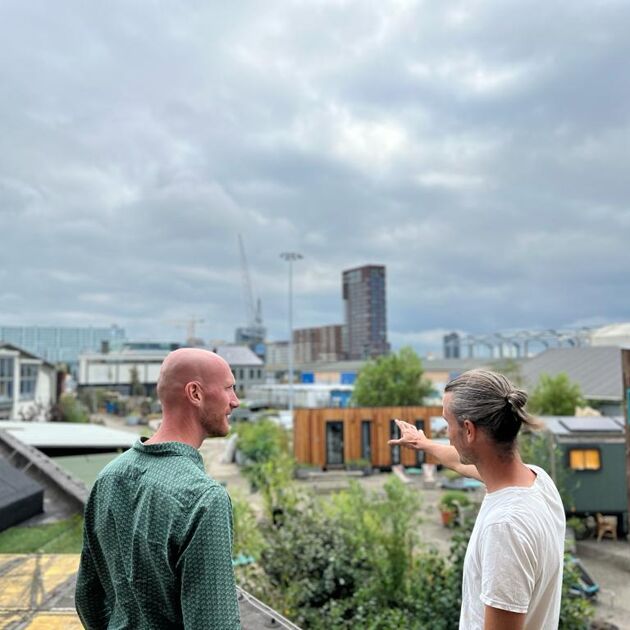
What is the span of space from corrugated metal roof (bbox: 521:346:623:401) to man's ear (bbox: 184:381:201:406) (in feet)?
99.7

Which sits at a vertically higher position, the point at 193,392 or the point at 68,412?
the point at 193,392

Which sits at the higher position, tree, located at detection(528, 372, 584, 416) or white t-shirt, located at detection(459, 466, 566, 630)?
white t-shirt, located at detection(459, 466, 566, 630)

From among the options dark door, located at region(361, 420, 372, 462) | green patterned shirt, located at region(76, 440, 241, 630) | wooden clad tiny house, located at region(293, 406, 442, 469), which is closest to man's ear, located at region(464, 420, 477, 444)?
green patterned shirt, located at region(76, 440, 241, 630)

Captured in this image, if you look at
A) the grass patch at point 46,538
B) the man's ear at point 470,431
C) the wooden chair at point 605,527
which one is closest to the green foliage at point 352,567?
the grass patch at point 46,538

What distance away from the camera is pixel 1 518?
16.0 ft

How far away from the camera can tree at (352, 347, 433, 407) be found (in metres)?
30.0

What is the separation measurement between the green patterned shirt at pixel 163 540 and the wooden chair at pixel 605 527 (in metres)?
14.2

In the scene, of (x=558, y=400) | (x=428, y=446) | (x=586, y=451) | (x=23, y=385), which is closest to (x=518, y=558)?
(x=428, y=446)

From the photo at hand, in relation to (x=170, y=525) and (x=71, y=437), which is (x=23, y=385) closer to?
(x=71, y=437)

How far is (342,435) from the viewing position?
2378 centimetres

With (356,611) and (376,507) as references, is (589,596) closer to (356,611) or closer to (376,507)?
→ (376,507)

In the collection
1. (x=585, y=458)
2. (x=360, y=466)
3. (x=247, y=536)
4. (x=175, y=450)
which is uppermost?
(x=175, y=450)

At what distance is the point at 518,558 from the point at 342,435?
22678mm

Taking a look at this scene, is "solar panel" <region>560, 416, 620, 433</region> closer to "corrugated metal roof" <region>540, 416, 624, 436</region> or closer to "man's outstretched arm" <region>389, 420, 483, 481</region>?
"corrugated metal roof" <region>540, 416, 624, 436</region>
